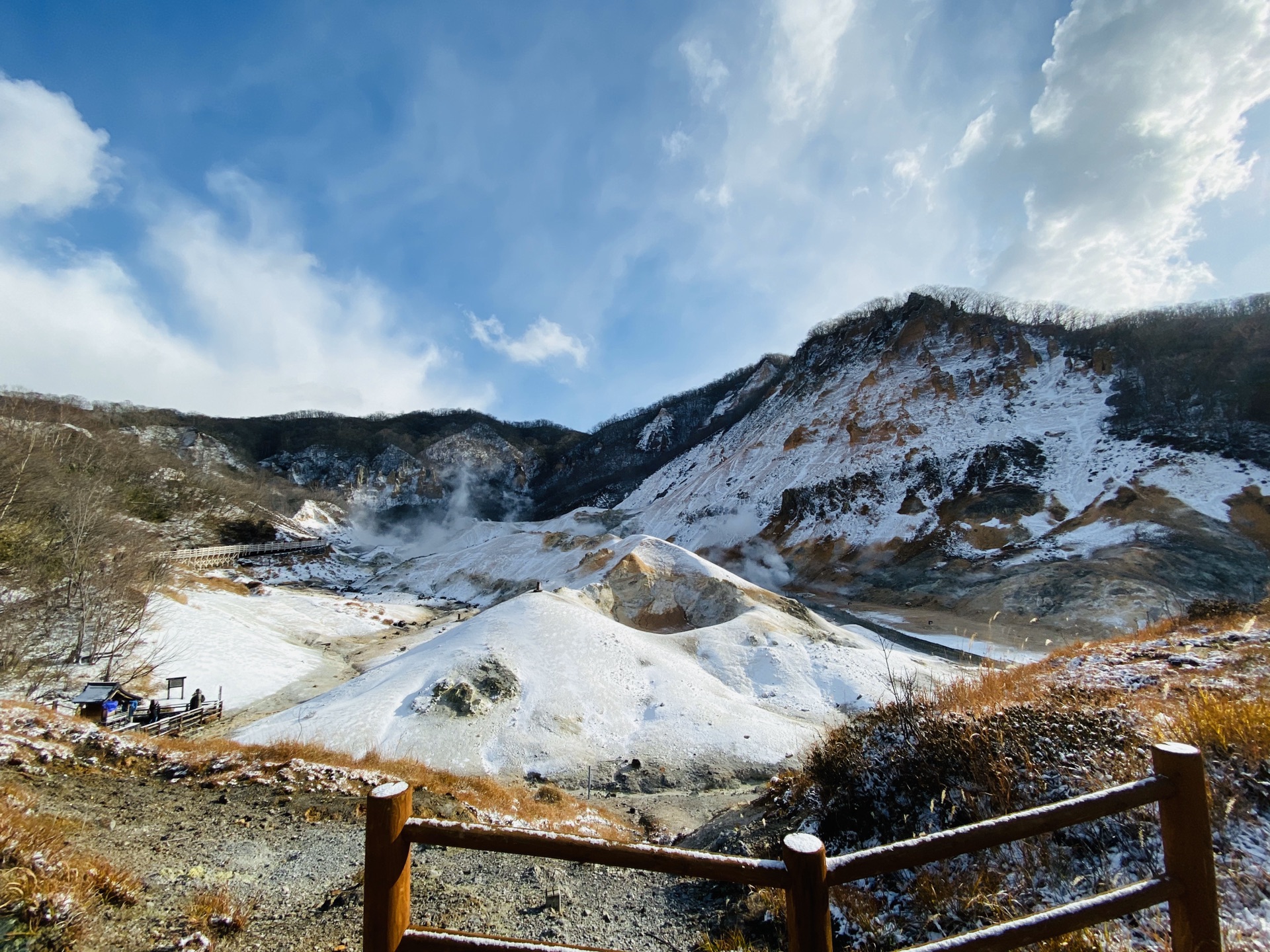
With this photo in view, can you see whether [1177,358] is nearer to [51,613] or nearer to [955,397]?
[955,397]

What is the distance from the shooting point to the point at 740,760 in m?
15.5

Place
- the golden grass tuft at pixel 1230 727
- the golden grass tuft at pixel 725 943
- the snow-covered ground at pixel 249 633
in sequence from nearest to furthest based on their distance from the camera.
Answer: the golden grass tuft at pixel 1230 727 < the golden grass tuft at pixel 725 943 < the snow-covered ground at pixel 249 633

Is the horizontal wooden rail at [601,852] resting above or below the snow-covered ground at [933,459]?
below

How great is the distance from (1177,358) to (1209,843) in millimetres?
66468

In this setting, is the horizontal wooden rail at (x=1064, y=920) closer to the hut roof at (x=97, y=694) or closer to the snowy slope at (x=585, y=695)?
the snowy slope at (x=585, y=695)

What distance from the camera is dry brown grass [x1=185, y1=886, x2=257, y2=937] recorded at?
15.5 feet

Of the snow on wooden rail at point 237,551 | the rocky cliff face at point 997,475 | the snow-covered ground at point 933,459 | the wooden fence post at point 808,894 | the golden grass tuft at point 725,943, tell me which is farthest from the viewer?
the snow on wooden rail at point 237,551

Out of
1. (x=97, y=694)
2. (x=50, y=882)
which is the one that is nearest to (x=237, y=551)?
(x=97, y=694)

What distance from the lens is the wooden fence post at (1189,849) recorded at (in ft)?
7.51

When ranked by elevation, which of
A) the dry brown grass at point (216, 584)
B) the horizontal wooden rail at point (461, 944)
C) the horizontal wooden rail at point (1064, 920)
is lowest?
the horizontal wooden rail at point (1064, 920)

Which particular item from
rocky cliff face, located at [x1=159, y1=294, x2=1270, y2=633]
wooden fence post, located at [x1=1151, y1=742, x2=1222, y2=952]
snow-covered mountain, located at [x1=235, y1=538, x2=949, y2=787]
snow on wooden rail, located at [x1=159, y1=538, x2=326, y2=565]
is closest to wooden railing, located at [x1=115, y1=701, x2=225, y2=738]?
snow-covered mountain, located at [x1=235, y1=538, x2=949, y2=787]

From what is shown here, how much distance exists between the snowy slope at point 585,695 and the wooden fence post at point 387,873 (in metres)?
14.1

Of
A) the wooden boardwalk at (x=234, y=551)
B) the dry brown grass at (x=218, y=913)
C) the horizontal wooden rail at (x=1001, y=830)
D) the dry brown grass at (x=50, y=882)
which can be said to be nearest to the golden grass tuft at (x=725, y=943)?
the horizontal wooden rail at (x=1001, y=830)

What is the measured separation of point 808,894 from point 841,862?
19 cm
